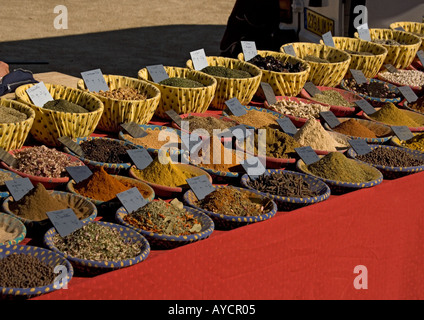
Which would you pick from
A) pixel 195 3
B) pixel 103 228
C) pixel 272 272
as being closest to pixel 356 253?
pixel 272 272

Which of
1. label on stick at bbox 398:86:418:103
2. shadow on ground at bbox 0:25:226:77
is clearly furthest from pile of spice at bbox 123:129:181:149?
shadow on ground at bbox 0:25:226:77

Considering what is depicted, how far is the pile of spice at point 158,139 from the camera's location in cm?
242

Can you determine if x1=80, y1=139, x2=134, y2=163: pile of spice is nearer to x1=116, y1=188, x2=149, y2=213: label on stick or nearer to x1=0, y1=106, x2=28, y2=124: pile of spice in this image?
x1=0, y1=106, x2=28, y2=124: pile of spice

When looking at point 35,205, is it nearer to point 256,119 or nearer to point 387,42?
point 256,119

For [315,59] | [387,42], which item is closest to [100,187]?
[315,59]

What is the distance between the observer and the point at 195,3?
1054 centimetres

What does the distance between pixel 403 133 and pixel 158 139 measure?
1.07 metres

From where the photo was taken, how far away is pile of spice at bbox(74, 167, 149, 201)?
1976 millimetres

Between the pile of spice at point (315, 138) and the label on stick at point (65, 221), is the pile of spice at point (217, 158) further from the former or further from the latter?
the label on stick at point (65, 221)

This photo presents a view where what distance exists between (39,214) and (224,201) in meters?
0.56

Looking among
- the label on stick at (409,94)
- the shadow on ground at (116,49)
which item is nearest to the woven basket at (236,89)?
the label on stick at (409,94)

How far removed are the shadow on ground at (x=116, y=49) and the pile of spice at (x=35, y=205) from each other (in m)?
4.61

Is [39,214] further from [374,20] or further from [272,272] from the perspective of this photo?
[374,20]

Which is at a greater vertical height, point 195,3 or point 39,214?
point 39,214
